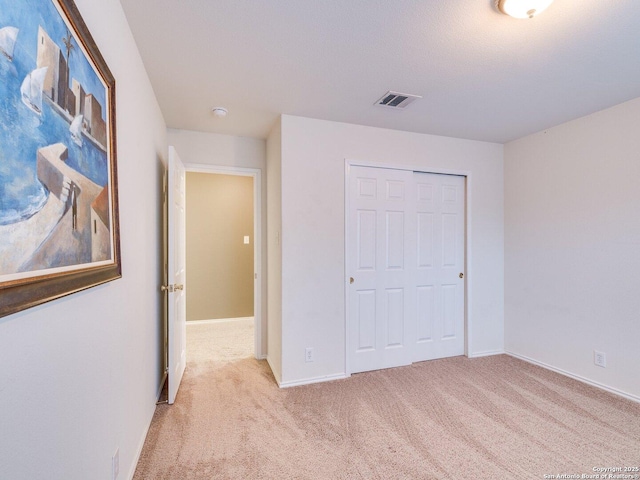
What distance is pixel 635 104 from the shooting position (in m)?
2.41

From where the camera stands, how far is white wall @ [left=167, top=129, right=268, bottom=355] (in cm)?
307

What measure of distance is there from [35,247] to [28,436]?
0.47 metres

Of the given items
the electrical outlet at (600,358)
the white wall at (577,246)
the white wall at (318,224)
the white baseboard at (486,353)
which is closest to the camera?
the white wall at (577,246)

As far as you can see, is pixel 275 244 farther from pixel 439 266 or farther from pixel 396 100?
pixel 439 266

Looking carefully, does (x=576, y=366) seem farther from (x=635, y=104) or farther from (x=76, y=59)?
(x=76, y=59)

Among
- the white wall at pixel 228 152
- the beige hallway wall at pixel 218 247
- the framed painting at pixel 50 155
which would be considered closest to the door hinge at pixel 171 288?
the white wall at pixel 228 152

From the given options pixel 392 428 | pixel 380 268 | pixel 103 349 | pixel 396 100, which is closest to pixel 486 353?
pixel 380 268

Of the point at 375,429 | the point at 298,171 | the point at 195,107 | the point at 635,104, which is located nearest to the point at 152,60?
the point at 195,107

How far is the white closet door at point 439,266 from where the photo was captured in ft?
10.6

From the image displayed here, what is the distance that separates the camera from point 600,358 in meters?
2.62

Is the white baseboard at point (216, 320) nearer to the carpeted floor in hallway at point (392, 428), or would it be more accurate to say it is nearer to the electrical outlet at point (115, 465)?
the carpeted floor in hallway at point (392, 428)

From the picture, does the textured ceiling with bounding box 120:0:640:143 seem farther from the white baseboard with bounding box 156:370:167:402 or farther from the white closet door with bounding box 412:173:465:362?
the white baseboard with bounding box 156:370:167:402

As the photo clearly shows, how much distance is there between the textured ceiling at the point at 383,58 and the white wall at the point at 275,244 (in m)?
0.36

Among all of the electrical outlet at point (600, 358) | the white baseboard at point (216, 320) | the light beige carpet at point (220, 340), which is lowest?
the light beige carpet at point (220, 340)
